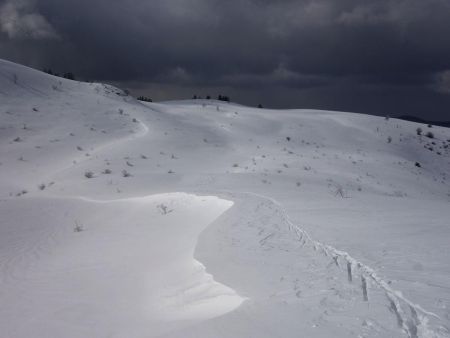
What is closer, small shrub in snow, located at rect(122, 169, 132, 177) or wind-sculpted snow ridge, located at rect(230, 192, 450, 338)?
wind-sculpted snow ridge, located at rect(230, 192, 450, 338)

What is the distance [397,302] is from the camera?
13.0ft

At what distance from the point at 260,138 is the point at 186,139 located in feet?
18.3

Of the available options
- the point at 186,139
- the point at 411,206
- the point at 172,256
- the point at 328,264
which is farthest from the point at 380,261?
the point at 186,139

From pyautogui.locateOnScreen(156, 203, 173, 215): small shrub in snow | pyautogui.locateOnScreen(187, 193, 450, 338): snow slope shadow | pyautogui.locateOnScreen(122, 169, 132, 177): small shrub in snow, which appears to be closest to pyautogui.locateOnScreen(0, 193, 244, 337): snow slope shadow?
pyautogui.locateOnScreen(156, 203, 173, 215): small shrub in snow

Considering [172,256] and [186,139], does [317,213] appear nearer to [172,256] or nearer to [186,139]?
[172,256]

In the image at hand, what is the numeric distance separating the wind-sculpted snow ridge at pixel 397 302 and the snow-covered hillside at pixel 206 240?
2 cm

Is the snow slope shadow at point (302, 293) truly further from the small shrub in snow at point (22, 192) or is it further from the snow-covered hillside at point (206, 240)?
the small shrub in snow at point (22, 192)

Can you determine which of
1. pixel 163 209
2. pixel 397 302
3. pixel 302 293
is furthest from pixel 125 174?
pixel 397 302

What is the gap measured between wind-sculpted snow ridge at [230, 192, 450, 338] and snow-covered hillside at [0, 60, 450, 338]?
0.8 inches

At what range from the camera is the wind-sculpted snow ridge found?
11.1ft

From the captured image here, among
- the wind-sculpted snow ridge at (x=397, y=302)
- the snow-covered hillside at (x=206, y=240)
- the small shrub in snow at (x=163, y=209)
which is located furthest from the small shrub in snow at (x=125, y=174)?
the wind-sculpted snow ridge at (x=397, y=302)

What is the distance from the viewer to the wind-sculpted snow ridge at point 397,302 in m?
3.38

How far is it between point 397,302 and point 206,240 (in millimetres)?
3893

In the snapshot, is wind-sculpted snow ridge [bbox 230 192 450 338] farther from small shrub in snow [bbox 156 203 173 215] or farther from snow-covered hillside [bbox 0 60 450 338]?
small shrub in snow [bbox 156 203 173 215]
